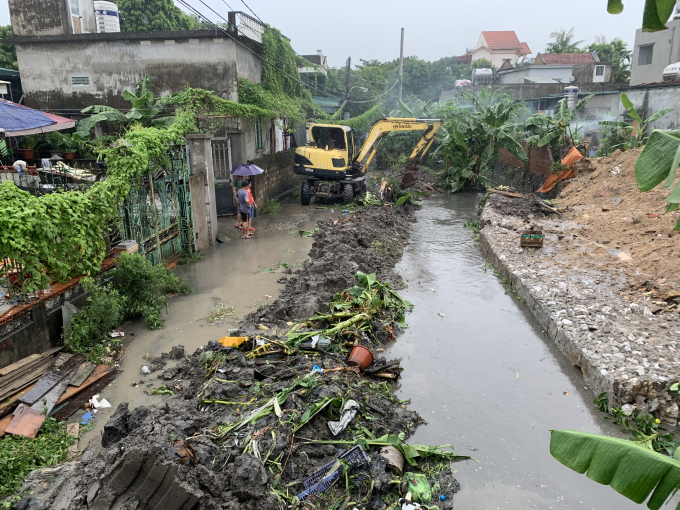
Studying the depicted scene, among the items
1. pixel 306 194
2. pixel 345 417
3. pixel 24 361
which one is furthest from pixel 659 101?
pixel 24 361

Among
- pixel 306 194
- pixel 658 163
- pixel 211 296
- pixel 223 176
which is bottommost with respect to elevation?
pixel 211 296

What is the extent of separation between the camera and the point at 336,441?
4312mm

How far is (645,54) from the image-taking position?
80.8ft

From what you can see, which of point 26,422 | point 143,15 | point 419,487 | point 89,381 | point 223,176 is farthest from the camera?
point 143,15

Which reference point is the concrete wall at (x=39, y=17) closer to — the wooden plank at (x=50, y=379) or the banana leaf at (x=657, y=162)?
the wooden plank at (x=50, y=379)

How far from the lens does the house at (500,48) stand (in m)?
66.0

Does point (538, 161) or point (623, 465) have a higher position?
point (538, 161)

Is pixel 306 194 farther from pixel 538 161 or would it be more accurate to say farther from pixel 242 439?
pixel 242 439

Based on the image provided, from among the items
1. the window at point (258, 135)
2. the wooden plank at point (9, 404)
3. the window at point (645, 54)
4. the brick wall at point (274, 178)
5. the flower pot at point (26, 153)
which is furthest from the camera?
the window at point (645, 54)

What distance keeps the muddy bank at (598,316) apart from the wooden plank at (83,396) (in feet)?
19.3

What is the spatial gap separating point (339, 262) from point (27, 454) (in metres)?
6.04

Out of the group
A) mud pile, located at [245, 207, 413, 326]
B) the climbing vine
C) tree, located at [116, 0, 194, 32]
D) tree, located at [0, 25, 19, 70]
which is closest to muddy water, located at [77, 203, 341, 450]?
mud pile, located at [245, 207, 413, 326]

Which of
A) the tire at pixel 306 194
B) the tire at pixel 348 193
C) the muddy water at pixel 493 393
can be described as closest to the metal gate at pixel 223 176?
the tire at pixel 306 194

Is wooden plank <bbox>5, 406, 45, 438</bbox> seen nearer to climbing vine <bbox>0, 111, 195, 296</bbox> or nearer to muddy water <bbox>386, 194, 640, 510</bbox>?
climbing vine <bbox>0, 111, 195, 296</bbox>
